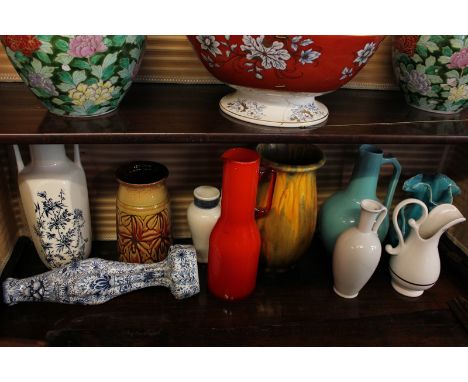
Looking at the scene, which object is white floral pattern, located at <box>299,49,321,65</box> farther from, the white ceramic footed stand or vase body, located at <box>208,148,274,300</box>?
vase body, located at <box>208,148,274,300</box>

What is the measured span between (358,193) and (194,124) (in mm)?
354

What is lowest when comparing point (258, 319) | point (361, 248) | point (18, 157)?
point (258, 319)

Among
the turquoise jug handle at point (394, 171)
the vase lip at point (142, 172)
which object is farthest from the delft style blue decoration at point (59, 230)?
the turquoise jug handle at point (394, 171)

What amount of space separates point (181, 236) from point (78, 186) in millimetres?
284

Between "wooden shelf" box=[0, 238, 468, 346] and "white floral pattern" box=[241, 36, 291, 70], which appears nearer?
"white floral pattern" box=[241, 36, 291, 70]

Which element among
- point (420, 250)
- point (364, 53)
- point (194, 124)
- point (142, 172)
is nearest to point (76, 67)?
point (194, 124)

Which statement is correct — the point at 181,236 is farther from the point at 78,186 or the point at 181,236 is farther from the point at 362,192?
the point at 362,192

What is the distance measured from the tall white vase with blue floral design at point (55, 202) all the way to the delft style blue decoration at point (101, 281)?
0.04m

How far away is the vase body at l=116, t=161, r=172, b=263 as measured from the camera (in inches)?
28.7

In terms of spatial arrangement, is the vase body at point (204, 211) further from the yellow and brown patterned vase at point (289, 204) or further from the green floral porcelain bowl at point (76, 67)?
the green floral porcelain bowl at point (76, 67)

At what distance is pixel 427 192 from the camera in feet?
2.64

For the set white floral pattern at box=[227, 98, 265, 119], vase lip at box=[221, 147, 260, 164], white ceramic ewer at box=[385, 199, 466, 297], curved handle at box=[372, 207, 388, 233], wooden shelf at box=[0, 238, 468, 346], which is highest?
white floral pattern at box=[227, 98, 265, 119]

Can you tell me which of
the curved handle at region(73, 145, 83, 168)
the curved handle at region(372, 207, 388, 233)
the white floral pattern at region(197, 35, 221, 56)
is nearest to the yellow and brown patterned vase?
the curved handle at region(372, 207, 388, 233)

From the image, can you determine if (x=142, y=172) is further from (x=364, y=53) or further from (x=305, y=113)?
(x=364, y=53)
